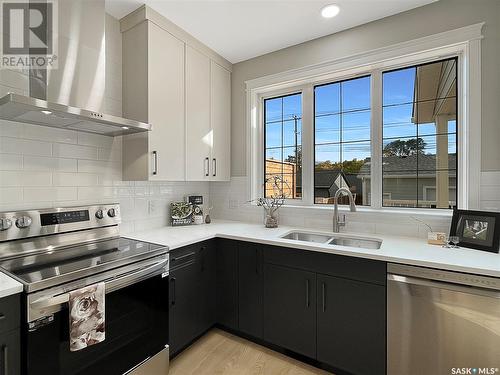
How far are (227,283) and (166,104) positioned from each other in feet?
5.27

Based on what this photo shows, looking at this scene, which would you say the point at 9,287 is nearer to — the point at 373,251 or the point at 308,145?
the point at 373,251

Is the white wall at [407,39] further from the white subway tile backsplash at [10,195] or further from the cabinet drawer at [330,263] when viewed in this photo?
the white subway tile backsplash at [10,195]

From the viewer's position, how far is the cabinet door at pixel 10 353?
1091 mm

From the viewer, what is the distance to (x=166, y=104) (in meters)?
2.19

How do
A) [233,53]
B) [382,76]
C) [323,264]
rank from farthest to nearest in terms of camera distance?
[233,53] → [382,76] → [323,264]

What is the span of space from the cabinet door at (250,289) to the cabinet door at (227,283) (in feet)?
0.16

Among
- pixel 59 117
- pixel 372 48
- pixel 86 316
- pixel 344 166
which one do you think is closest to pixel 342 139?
pixel 344 166

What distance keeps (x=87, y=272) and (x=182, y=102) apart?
1585 millimetres

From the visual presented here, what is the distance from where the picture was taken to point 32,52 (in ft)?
4.86

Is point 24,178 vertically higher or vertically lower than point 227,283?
higher

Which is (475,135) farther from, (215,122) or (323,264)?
(215,122)

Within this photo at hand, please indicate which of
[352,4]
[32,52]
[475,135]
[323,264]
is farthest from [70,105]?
[475,135]

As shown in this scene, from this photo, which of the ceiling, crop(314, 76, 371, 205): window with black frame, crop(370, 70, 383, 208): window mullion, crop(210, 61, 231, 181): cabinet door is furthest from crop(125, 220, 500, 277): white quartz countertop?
the ceiling

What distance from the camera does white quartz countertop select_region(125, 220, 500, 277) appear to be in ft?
4.70
